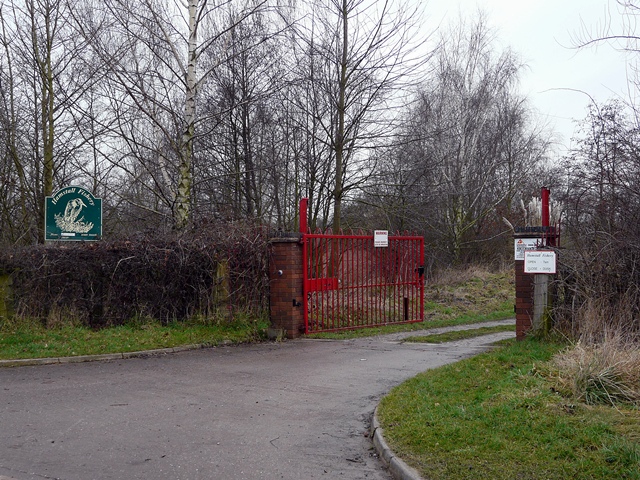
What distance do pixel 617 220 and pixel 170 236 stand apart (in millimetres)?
9120

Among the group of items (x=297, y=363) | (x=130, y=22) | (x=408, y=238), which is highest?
(x=130, y=22)

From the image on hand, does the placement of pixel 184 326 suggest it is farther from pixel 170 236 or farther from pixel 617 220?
pixel 617 220

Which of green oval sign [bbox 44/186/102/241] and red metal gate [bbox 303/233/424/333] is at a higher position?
green oval sign [bbox 44/186/102/241]

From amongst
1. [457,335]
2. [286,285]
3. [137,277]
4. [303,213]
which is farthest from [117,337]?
[457,335]

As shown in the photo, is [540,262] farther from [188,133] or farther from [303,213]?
[188,133]

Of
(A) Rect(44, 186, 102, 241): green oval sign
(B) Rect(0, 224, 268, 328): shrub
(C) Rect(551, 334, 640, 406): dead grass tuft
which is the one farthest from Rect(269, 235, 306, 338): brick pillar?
(C) Rect(551, 334, 640, 406): dead grass tuft

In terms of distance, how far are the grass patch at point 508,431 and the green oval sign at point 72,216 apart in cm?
953

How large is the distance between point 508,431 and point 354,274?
32.5 ft

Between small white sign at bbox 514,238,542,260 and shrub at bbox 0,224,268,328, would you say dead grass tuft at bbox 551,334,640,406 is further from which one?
shrub at bbox 0,224,268,328

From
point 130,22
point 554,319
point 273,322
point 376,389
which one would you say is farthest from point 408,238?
point 130,22

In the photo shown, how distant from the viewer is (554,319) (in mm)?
10844

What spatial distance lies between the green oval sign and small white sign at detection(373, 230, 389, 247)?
647 centimetres

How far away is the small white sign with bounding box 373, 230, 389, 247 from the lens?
1514 cm

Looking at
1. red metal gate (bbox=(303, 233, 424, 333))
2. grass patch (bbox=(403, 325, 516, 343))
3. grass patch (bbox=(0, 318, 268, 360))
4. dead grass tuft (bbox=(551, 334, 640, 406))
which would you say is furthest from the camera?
red metal gate (bbox=(303, 233, 424, 333))
